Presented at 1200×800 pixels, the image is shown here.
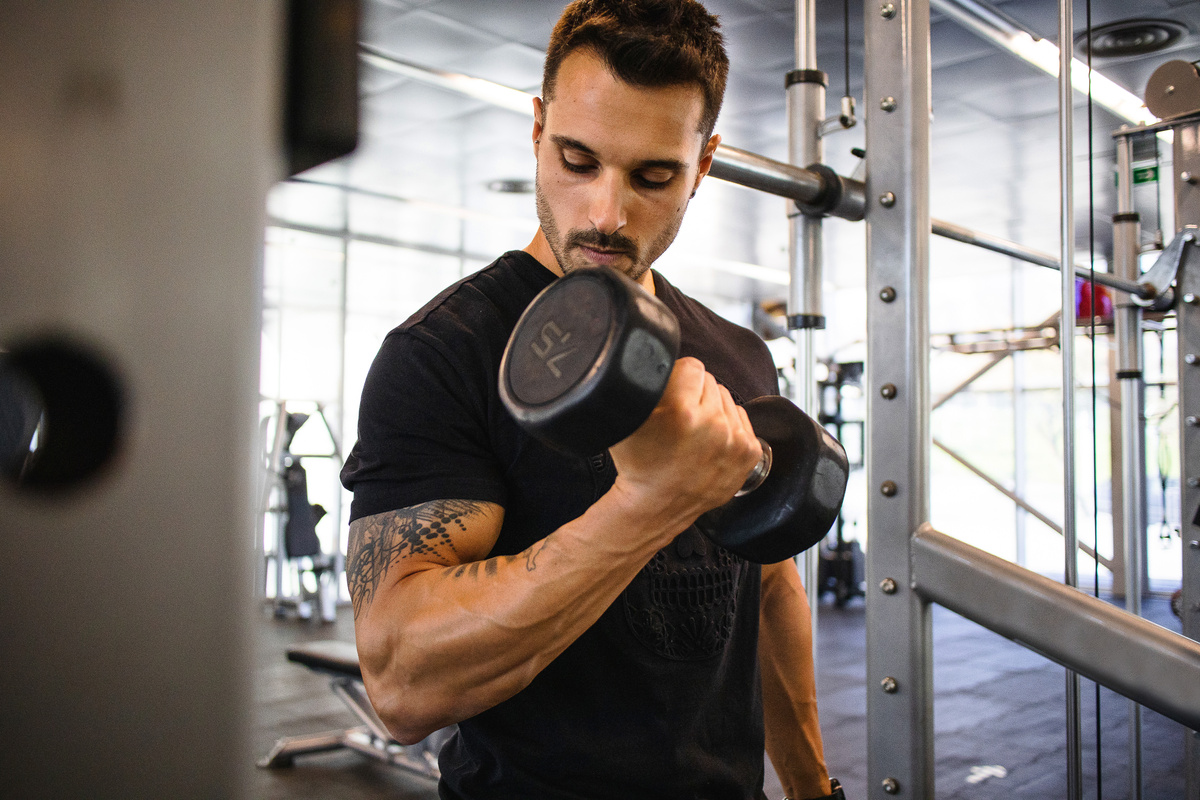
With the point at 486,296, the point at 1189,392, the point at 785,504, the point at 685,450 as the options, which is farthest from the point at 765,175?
the point at 1189,392

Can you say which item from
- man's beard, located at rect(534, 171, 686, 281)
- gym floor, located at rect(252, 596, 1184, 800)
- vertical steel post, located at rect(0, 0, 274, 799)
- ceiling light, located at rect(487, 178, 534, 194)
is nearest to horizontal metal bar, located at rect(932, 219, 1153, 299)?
man's beard, located at rect(534, 171, 686, 281)

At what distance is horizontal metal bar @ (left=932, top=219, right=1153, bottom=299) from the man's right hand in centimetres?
79

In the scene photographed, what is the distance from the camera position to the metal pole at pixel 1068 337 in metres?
1.09

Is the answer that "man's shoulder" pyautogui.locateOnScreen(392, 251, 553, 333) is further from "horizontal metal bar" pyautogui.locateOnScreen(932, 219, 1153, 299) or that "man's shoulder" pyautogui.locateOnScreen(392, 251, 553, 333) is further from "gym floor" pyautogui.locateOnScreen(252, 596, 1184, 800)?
"gym floor" pyautogui.locateOnScreen(252, 596, 1184, 800)

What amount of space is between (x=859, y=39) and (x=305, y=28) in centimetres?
428

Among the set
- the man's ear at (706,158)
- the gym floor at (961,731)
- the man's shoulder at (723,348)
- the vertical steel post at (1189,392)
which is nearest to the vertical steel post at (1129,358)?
the vertical steel post at (1189,392)

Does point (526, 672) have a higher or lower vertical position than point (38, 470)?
lower

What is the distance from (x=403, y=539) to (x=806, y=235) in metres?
0.90

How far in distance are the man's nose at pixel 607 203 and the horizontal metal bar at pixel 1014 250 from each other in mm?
635

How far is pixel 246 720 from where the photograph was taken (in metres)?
0.22

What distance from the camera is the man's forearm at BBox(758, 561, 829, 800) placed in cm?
124

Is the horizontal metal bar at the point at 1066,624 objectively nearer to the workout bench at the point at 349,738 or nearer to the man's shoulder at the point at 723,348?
the man's shoulder at the point at 723,348

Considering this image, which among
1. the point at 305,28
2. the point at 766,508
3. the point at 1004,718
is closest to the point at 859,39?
the point at 1004,718

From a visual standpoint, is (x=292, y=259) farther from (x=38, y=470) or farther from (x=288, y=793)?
(x=38, y=470)
